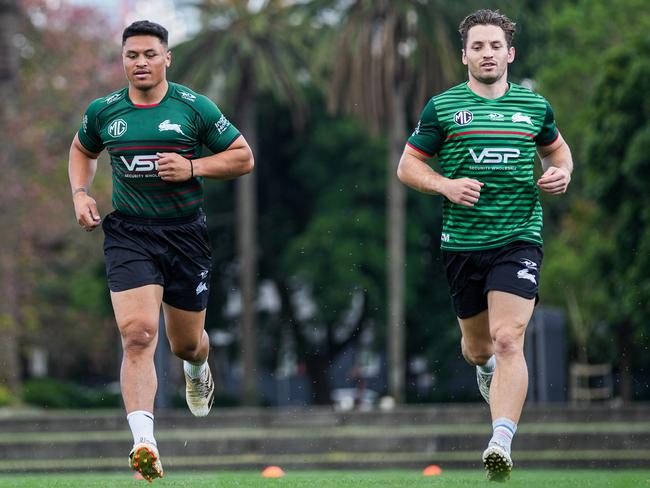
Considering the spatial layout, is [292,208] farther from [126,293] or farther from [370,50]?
[126,293]

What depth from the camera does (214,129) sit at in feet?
30.4

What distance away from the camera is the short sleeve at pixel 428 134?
360 inches

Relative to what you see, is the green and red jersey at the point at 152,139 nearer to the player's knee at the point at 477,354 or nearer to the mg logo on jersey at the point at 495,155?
the mg logo on jersey at the point at 495,155

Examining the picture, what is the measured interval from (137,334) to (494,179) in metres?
2.36

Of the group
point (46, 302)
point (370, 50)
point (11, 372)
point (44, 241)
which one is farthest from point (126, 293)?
point (46, 302)

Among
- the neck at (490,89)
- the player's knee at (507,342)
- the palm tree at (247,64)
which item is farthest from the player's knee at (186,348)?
the palm tree at (247,64)

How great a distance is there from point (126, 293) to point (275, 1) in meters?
39.0

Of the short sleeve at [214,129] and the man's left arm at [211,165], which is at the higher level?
the short sleeve at [214,129]

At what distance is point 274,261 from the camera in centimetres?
5478

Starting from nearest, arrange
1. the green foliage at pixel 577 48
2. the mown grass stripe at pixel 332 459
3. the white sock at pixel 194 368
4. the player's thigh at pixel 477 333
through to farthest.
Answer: the player's thigh at pixel 477 333 < the white sock at pixel 194 368 < the mown grass stripe at pixel 332 459 < the green foliage at pixel 577 48

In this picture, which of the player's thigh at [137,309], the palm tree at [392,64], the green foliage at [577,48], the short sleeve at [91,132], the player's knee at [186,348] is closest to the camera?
the player's thigh at [137,309]

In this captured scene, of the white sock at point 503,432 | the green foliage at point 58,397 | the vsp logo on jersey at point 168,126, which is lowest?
the green foliage at point 58,397

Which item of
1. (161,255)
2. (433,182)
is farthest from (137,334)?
(433,182)

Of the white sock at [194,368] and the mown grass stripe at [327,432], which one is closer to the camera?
the white sock at [194,368]
